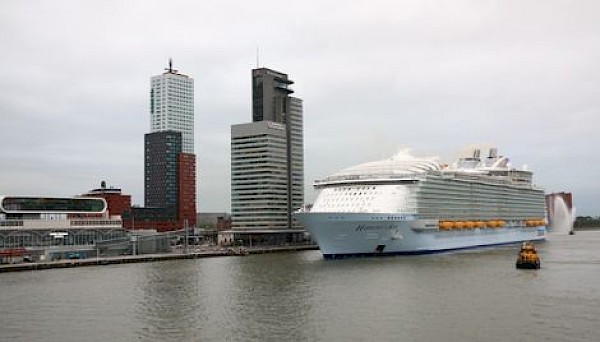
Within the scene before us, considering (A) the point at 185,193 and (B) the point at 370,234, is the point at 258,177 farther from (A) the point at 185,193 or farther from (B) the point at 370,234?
(B) the point at 370,234

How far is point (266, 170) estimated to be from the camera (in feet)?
488

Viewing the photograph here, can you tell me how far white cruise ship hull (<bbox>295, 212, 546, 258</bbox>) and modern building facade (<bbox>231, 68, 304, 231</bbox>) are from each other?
232 ft

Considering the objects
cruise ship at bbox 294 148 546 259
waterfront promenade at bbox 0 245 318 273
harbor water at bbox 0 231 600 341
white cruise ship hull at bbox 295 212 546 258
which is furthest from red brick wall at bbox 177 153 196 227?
harbor water at bbox 0 231 600 341

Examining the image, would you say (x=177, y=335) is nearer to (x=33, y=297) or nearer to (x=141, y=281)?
(x=33, y=297)

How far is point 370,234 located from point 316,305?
105 ft

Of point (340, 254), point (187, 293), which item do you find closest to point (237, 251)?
point (340, 254)

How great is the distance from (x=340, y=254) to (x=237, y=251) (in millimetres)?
37285

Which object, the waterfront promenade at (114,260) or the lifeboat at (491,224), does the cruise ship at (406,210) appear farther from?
the waterfront promenade at (114,260)

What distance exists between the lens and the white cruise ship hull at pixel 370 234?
68.9 meters

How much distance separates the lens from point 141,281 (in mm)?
56656

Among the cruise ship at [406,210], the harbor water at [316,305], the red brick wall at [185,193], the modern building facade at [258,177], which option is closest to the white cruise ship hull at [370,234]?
the cruise ship at [406,210]

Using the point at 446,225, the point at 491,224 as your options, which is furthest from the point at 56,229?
the point at 491,224

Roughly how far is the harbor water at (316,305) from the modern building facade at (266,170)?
278 ft

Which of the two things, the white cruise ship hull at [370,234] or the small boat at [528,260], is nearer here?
the small boat at [528,260]
